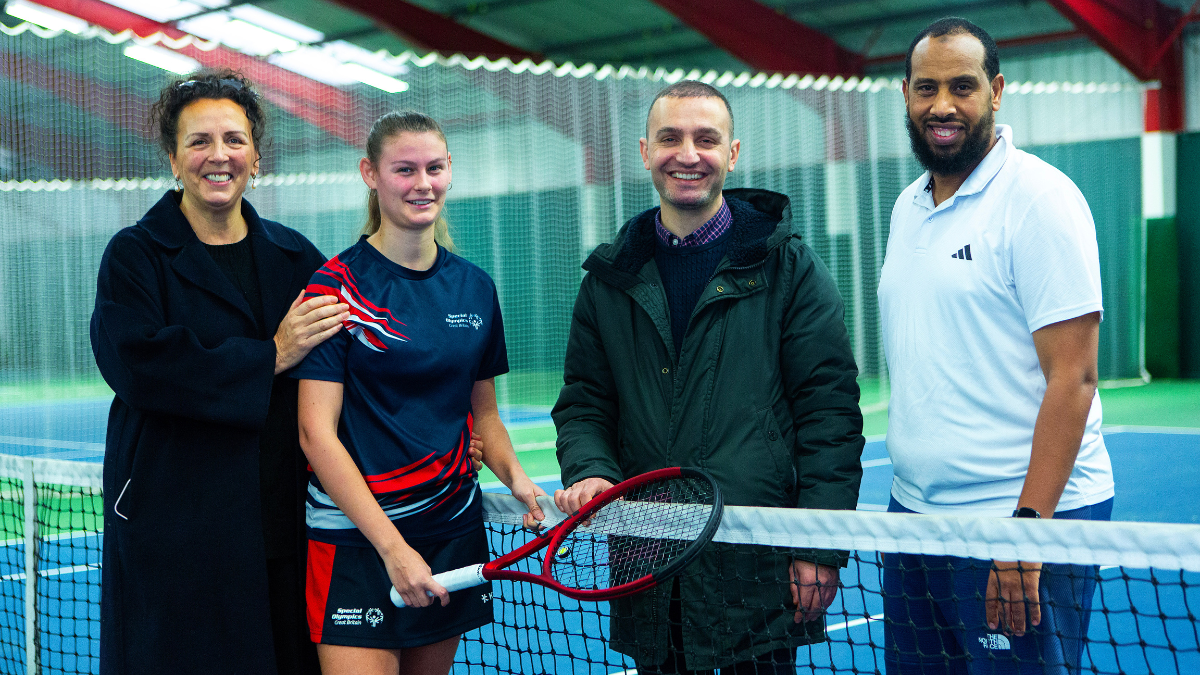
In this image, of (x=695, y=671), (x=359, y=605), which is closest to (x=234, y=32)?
(x=359, y=605)

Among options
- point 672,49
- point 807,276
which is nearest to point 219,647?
point 807,276

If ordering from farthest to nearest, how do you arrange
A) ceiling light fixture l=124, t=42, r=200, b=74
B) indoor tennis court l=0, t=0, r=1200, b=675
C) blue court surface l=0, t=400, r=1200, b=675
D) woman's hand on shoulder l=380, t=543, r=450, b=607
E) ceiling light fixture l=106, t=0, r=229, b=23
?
1. ceiling light fixture l=106, t=0, r=229, b=23
2. ceiling light fixture l=124, t=42, r=200, b=74
3. indoor tennis court l=0, t=0, r=1200, b=675
4. blue court surface l=0, t=400, r=1200, b=675
5. woman's hand on shoulder l=380, t=543, r=450, b=607

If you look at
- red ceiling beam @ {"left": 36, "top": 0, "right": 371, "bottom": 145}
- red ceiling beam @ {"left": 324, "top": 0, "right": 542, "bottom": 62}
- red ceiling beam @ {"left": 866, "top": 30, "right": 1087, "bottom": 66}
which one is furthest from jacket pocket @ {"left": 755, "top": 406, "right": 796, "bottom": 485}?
red ceiling beam @ {"left": 866, "top": 30, "right": 1087, "bottom": 66}

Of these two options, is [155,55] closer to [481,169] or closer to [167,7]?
[481,169]

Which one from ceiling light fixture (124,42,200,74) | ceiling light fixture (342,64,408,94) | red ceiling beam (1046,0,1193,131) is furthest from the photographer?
red ceiling beam (1046,0,1193,131)

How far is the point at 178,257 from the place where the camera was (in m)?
2.13

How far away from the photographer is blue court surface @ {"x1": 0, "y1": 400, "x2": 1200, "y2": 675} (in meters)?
2.99

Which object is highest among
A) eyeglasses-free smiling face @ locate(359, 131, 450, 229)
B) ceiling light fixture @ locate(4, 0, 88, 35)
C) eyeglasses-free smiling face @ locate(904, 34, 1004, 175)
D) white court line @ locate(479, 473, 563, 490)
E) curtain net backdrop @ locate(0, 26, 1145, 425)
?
ceiling light fixture @ locate(4, 0, 88, 35)

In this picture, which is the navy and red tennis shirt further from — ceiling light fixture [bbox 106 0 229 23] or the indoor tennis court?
ceiling light fixture [bbox 106 0 229 23]

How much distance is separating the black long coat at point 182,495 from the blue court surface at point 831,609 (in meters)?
0.59

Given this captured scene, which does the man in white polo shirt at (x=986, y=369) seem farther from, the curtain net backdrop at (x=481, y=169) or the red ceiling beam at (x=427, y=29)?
the red ceiling beam at (x=427, y=29)

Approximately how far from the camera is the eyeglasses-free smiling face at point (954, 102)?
205 cm

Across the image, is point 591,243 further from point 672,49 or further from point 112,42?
point 672,49

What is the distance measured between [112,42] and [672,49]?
34.9 ft
